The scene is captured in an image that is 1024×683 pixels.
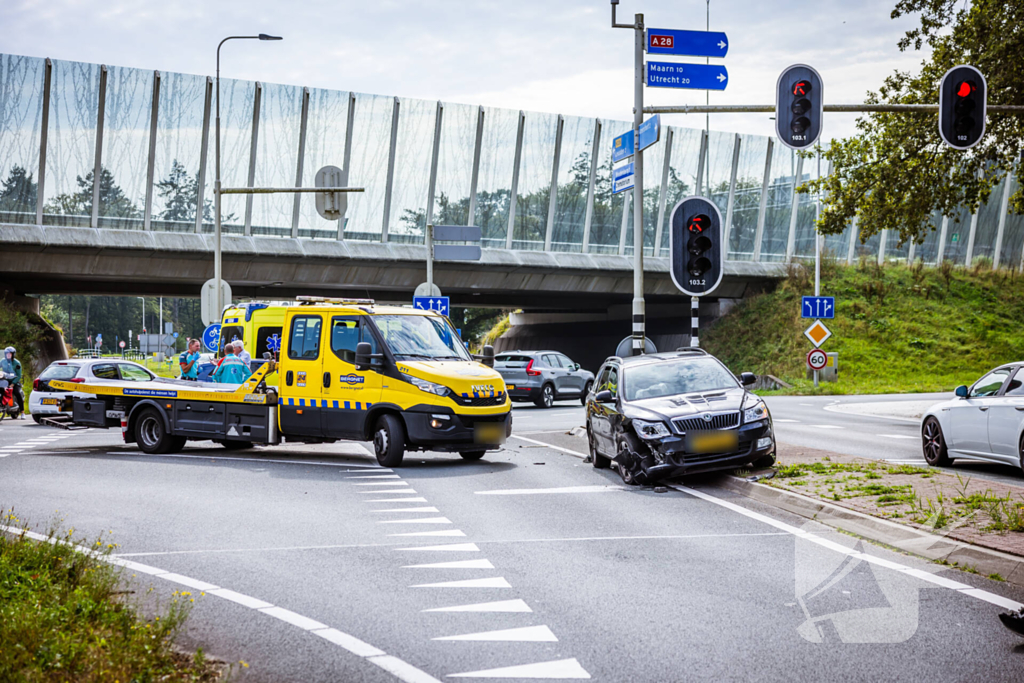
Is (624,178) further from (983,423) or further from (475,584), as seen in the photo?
(475,584)

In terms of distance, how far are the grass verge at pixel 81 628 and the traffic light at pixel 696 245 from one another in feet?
32.7

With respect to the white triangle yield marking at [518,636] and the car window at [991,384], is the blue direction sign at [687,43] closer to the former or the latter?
the car window at [991,384]

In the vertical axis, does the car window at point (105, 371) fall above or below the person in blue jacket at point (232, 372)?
below

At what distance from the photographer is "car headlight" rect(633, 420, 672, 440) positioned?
38.4 ft

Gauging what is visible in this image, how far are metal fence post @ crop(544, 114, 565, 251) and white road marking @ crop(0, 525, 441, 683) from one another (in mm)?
35352

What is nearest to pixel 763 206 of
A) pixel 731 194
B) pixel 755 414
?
pixel 731 194

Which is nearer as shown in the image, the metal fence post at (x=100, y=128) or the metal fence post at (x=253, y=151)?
the metal fence post at (x=100, y=128)

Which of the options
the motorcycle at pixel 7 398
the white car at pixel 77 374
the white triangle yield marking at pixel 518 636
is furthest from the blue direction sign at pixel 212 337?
the white triangle yield marking at pixel 518 636

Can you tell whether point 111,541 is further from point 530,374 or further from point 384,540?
point 530,374

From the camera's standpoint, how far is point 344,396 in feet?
47.8

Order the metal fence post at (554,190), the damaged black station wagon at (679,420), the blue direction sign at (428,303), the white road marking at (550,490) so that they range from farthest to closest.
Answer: the metal fence post at (554,190) < the blue direction sign at (428,303) < the damaged black station wagon at (679,420) < the white road marking at (550,490)

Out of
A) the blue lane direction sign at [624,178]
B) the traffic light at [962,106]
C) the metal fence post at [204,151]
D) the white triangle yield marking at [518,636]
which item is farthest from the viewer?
the metal fence post at [204,151]

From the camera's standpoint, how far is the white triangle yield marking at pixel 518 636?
5570 mm

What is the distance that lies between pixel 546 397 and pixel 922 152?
40.9 feet
